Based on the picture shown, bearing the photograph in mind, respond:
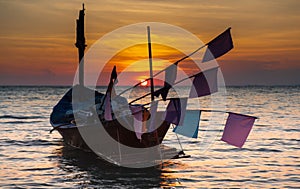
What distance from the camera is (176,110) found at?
54.9 ft

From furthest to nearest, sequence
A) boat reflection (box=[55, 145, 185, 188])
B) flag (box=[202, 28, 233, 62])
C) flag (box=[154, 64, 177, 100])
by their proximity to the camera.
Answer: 1. boat reflection (box=[55, 145, 185, 188])
2. flag (box=[154, 64, 177, 100])
3. flag (box=[202, 28, 233, 62])

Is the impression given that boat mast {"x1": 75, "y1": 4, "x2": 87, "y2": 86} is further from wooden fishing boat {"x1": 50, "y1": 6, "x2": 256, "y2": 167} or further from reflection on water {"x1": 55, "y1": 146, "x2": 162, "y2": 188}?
reflection on water {"x1": 55, "y1": 146, "x2": 162, "y2": 188}

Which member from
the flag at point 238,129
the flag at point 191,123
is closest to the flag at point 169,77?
the flag at point 191,123

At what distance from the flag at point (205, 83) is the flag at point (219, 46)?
1.69 feet

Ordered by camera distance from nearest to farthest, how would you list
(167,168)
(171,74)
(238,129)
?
(238,129) → (171,74) → (167,168)

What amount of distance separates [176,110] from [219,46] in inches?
124

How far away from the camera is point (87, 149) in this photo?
73.8 feet

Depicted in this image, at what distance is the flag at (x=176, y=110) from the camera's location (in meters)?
16.5

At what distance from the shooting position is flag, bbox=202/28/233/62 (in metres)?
14.8

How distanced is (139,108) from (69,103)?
423 inches

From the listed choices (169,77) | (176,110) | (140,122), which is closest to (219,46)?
(169,77)

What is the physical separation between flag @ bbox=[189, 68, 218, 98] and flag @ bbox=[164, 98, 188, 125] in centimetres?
85

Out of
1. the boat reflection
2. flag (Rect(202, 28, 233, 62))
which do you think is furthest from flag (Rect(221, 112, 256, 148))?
the boat reflection

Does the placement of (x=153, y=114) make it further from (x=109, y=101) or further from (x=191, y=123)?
(x=109, y=101)
